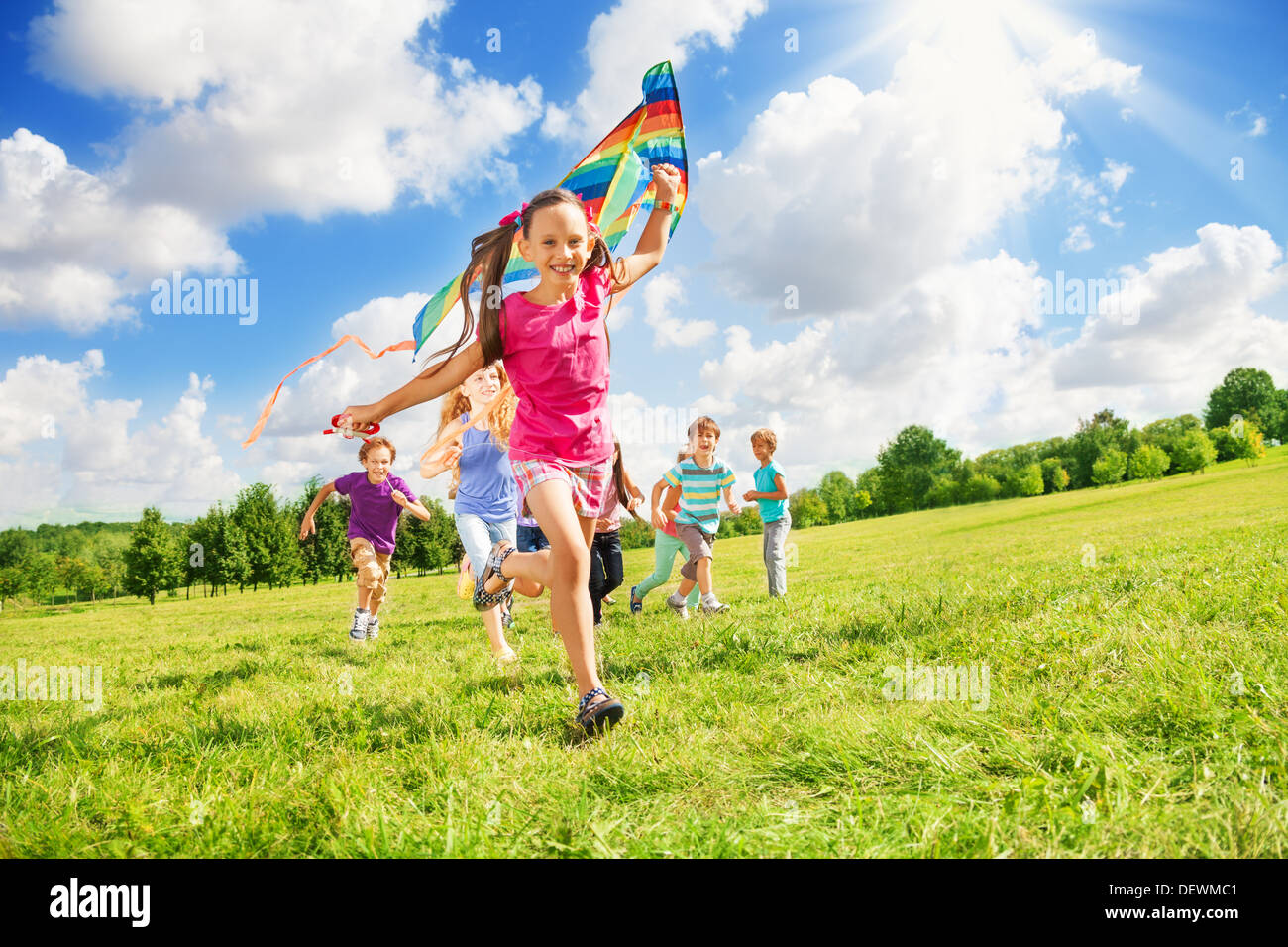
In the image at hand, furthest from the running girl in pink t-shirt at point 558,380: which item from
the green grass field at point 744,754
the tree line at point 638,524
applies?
the tree line at point 638,524

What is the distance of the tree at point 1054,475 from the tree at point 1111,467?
11.5ft

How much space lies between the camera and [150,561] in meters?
45.9

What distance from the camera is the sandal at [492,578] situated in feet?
17.4

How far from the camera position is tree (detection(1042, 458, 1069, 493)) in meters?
76.2

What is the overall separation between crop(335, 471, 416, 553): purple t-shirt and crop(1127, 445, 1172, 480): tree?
8025cm

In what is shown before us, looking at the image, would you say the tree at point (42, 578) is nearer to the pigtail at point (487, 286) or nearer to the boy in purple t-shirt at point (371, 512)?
the boy in purple t-shirt at point (371, 512)

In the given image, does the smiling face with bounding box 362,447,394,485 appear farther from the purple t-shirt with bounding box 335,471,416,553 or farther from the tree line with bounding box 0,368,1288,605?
the tree line with bounding box 0,368,1288,605

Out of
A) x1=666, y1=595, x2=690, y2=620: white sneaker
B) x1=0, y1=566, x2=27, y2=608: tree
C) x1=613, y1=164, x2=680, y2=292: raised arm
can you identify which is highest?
x1=613, y1=164, x2=680, y2=292: raised arm

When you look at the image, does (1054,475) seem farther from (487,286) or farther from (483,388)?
(487,286)

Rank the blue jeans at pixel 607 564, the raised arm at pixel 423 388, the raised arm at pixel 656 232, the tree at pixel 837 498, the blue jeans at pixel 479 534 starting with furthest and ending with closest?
the tree at pixel 837 498, the blue jeans at pixel 607 564, the blue jeans at pixel 479 534, the raised arm at pixel 656 232, the raised arm at pixel 423 388

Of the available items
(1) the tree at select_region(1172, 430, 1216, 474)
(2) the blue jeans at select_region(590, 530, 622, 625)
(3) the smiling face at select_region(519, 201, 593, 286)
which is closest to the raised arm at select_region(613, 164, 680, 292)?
(3) the smiling face at select_region(519, 201, 593, 286)

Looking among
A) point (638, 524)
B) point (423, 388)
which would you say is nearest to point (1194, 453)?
point (638, 524)
